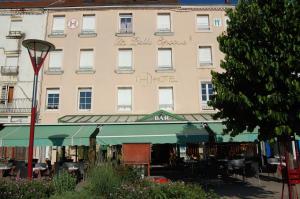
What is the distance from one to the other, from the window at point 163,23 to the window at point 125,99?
5.01m

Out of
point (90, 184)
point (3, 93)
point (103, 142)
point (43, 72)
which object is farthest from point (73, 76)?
point (90, 184)

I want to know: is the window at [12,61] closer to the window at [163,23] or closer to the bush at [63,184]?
the window at [163,23]

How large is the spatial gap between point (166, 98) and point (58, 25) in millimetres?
9557

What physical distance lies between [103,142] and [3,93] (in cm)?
1366

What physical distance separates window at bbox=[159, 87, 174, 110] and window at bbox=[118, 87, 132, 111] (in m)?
2.10

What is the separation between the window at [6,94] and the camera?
78.6 ft

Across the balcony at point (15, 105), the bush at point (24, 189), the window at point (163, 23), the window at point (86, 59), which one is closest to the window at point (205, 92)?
the window at point (163, 23)

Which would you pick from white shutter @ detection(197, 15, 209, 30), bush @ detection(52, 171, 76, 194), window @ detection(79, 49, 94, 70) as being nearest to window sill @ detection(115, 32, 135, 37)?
window @ detection(79, 49, 94, 70)

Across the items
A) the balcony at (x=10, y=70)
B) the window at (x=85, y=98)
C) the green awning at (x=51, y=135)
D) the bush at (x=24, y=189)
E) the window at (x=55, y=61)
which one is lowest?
the bush at (x=24, y=189)

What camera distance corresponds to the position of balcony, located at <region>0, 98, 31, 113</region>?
23513 mm

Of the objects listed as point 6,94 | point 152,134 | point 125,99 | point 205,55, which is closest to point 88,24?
point 125,99

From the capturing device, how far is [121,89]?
77.3 feet

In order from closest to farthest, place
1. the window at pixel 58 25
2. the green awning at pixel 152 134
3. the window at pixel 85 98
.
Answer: the green awning at pixel 152 134 → the window at pixel 85 98 → the window at pixel 58 25

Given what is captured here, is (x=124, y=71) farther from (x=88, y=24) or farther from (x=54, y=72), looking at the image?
(x=54, y=72)
